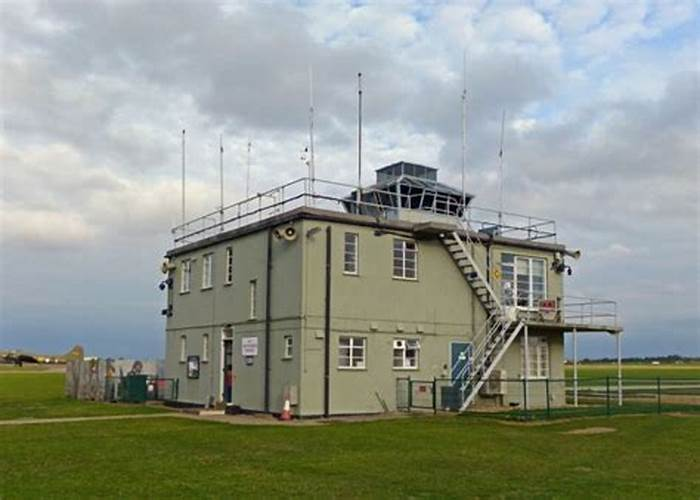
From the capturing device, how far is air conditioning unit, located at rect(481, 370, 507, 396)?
104ft

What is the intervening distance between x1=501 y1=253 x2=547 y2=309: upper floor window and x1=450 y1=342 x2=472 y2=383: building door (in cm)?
303

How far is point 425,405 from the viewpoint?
3006cm

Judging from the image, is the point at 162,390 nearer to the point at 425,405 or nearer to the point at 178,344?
the point at 178,344

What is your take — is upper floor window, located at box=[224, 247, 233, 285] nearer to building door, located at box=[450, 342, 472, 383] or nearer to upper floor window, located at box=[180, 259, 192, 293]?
upper floor window, located at box=[180, 259, 192, 293]

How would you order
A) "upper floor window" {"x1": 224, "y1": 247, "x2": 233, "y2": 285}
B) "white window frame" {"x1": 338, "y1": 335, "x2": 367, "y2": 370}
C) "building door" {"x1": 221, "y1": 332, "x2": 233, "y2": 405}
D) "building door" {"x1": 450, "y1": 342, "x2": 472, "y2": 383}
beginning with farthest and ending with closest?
"upper floor window" {"x1": 224, "y1": 247, "x2": 233, "y2": 285}, "building door" {"x1": 221, "y1": 332, "x2": 233, "y2": 405}, "building door" {"x1": 450, "y1": 342, "x2": 472, "y2": 383}, "white window frame" {"x1": 338, "y1": 335, "x2": 367, "y2": 370}

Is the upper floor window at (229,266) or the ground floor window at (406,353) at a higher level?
the upper floor window at (229,266)

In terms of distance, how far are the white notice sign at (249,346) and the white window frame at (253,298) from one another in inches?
34.0

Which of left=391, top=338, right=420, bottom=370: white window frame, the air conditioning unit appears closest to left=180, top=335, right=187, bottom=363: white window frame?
left=391, top=338, right=420, bottom=370: white window frame

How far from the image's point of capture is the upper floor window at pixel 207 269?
3525 cm

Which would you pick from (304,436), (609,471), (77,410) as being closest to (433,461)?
(609,471)

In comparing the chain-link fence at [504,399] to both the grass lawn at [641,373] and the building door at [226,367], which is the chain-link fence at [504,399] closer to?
the building door at [226,367]

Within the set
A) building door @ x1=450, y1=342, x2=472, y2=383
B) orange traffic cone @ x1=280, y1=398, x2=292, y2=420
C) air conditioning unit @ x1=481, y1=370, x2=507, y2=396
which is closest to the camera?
orange traffic cone @ x1=280, y1=398, x2=292, y2=420

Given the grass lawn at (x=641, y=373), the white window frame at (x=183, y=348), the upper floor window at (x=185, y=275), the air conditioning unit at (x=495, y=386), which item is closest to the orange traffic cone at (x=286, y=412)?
the air conditioning unit at (x=495, y=386)

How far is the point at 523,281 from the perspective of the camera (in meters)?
35.0
